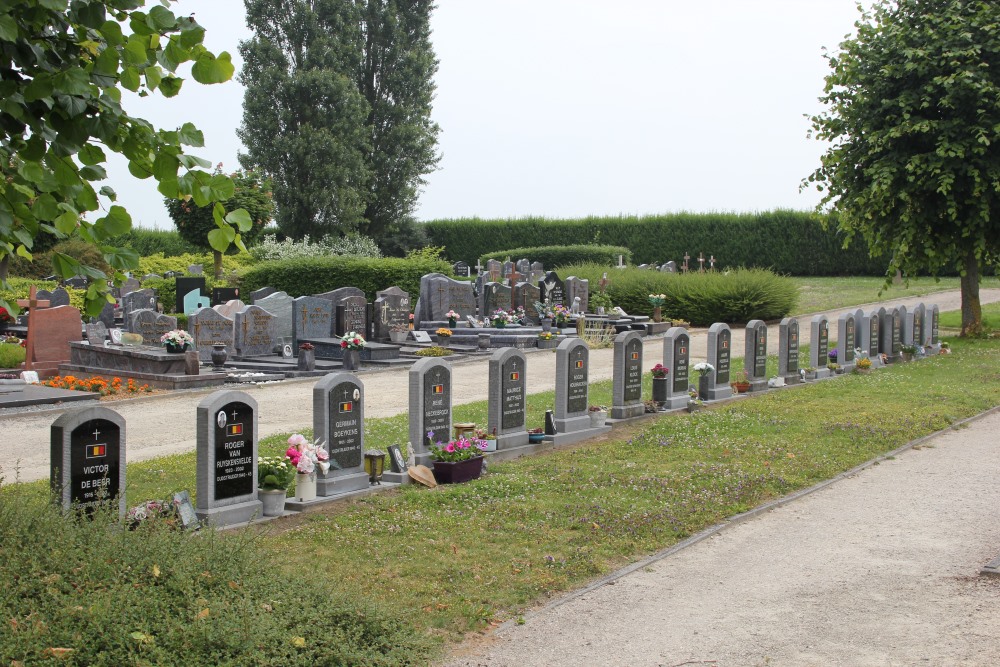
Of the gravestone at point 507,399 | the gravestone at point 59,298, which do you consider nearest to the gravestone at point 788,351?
the gravestone at point 507,399

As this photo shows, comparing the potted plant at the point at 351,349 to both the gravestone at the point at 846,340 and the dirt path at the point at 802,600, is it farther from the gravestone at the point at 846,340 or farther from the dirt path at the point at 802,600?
the dirt path at the point at 802,600

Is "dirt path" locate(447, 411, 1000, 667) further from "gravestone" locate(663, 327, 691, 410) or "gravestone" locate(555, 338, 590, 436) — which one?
"gravestone" locate(663, 327, 691, 410)

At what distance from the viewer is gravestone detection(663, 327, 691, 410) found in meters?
14.4

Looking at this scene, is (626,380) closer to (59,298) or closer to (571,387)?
(571,387)

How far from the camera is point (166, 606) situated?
500 centimetres

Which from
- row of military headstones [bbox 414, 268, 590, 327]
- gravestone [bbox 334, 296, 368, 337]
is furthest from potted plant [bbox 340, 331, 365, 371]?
row of military headstones [bbox 414, 268, 590, 327]

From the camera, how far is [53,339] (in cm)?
1942

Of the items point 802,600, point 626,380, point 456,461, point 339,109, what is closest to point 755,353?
point 626,380

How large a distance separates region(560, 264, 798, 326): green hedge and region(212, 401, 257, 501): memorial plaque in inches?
931

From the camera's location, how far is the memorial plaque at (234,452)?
7.98 meters

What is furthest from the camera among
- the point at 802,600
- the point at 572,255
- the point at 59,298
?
the point at 572,255

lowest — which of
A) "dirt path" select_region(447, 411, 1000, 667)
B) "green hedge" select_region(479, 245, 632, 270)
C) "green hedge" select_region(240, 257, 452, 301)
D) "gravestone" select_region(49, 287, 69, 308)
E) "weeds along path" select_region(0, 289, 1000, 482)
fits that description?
"dirt path" select_region(447, 411, 1000, 667)

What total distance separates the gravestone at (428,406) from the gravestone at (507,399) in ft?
3.06

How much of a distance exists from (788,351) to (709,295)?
13337 millimetres
